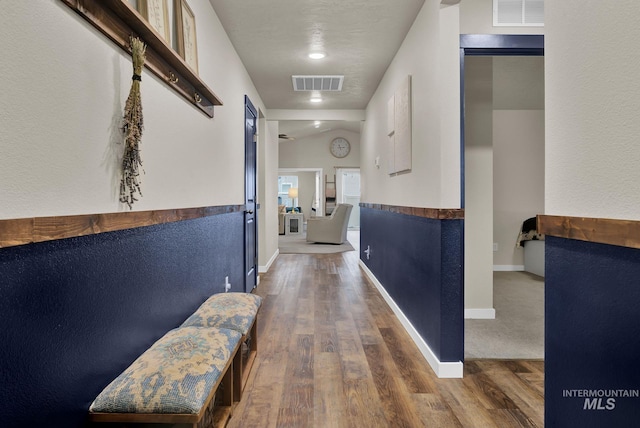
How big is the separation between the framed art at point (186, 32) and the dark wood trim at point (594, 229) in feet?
6.22

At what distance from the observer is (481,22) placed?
2473 millimetres

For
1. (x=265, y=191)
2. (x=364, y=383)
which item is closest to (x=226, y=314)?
(x=364, y=383)

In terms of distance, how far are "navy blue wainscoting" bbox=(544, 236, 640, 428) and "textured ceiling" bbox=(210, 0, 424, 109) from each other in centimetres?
223

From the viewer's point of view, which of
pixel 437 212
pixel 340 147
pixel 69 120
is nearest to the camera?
pixel 69 120

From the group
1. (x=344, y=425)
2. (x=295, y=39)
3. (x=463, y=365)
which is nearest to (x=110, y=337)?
(x=344, y=425)

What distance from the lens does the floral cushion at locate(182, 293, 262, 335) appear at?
191 cm

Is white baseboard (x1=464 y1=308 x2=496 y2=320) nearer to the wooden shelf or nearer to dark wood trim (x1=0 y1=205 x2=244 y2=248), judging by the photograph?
dark wood trim (x1=0 y1=205 x2=244 y2=248)

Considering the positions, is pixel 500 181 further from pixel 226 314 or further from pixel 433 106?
pixel 226 314

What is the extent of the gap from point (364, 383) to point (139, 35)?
2016 mm

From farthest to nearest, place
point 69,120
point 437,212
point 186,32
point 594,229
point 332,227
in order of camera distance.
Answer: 1. point 332,227
2. point 437,212
3. point 186,32
4. point 69,120
5. point 594,229

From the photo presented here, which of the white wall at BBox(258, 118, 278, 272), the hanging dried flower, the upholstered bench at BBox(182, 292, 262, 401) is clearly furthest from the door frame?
the hanging dried flower

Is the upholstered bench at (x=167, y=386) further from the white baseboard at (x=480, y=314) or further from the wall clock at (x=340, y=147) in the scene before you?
the wall clock at (x=340, y=147)

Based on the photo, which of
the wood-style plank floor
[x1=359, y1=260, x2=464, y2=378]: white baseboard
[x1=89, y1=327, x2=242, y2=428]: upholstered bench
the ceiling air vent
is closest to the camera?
[x1=89, y1=327, x2=242, y2=428]: upholstered bench

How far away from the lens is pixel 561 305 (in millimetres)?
1160
